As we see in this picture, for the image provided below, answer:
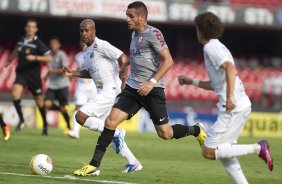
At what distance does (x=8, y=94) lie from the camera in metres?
28.7

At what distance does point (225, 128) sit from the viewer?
340 inches

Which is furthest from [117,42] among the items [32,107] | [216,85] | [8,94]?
[216,85]

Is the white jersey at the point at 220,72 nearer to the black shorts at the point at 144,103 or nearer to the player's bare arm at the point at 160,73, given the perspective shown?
the player's bare arm at the point at 160,73

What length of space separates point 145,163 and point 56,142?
3998 mm

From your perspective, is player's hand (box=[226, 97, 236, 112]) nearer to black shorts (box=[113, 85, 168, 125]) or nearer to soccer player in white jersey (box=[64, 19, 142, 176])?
black shorts (box=[113, 85, 168, 125])

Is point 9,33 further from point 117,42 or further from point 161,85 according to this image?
point 161,85

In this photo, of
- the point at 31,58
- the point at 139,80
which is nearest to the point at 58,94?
the point at 31,58

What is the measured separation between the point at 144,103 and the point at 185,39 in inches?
944

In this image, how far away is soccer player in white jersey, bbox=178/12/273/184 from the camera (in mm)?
8625

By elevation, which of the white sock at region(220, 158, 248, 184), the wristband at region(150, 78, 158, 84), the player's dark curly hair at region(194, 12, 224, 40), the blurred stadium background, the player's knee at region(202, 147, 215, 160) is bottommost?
the blurred stadium background

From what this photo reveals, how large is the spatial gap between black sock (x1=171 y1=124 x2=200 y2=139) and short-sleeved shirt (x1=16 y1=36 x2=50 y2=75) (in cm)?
695

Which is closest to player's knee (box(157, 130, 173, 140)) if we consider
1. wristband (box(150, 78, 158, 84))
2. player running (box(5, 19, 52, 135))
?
wristband (box(150, 78, 158, 84))

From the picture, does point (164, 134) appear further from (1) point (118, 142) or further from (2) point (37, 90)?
(2) point (37, 90)

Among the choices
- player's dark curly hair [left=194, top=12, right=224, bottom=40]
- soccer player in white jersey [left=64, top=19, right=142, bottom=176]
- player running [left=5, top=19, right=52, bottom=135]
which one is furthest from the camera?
player running [left=5, top=19, right=52, bottom=135]
